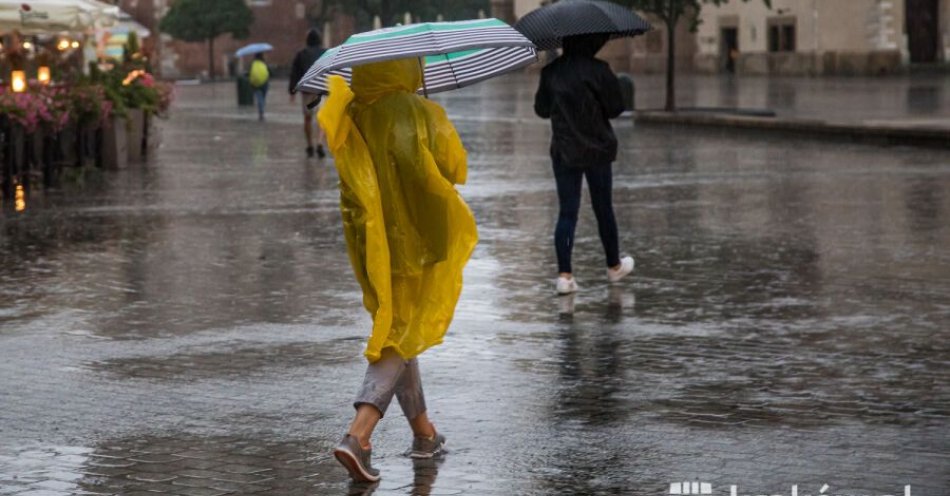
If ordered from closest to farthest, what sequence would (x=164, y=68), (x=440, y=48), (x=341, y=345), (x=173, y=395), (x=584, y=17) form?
(x=440, y=48), (x=173, y=395), (x=341, y=345), (x=584, y=17), (x=164, y=68)

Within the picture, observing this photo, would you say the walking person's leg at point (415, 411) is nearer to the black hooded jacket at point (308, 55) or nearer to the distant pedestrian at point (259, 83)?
the black hooded jacket at point (308, 55)

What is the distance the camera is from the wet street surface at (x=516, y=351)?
719cm

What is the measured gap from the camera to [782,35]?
72625mm

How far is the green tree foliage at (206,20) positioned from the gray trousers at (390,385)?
8730 cm

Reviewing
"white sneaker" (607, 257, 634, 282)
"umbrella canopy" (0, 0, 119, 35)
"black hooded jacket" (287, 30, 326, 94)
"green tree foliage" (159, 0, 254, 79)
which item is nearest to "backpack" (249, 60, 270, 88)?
"black hooded jacket" (287, 30, 326, 94)

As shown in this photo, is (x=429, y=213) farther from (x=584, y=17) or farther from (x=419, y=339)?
(x=584, y=17)

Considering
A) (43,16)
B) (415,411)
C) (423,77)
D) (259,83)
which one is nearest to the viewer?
(415,411)

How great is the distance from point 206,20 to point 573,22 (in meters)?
83.0

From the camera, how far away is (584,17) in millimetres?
12000

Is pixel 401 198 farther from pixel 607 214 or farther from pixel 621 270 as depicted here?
pixel 621 270

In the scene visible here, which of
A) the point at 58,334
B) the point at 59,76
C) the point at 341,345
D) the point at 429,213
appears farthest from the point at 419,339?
the point at 59,76

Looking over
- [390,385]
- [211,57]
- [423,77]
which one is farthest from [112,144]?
[211,57]

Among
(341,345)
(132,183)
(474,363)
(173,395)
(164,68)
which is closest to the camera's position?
(173,395)

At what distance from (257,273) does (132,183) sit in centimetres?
915
